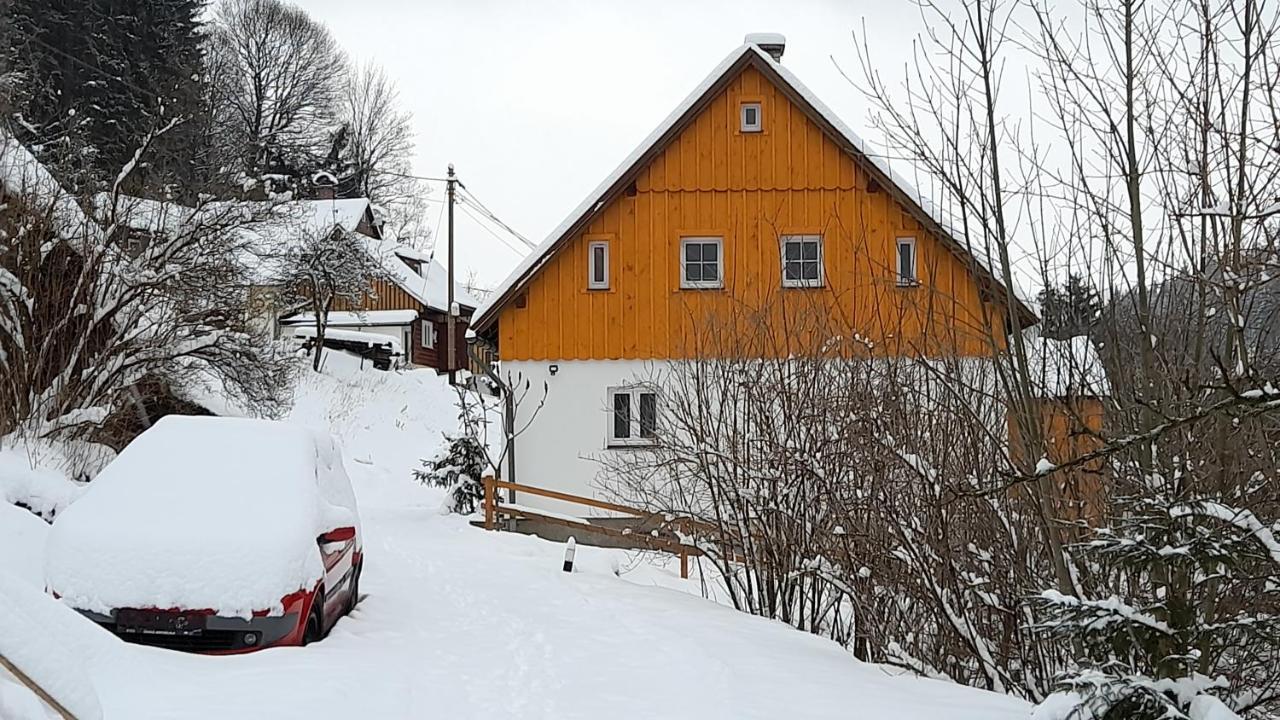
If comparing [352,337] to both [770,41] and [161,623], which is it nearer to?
[770,41]

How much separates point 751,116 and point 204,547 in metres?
13.6

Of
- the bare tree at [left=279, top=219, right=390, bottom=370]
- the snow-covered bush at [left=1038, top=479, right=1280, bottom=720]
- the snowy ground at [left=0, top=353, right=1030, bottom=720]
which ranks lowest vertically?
the snowy ground at [left=0, top=353, right=1030, bottom=720]

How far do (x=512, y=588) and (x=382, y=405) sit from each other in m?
26.7

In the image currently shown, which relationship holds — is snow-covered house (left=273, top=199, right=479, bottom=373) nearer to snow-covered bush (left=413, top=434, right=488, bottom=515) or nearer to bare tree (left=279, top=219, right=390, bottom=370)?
bare tree (left=279, top=219, right=390, bottom=370)

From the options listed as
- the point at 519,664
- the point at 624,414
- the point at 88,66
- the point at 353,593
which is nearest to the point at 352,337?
the point at 88,66

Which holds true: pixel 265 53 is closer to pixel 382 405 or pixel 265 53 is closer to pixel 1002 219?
pixel 382 405

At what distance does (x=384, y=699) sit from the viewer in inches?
289

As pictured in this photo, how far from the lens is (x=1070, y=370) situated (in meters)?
7.13

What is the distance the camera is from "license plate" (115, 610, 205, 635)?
7984mm

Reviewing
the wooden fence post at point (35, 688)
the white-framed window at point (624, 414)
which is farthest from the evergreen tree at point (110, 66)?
Result: the wooden fence post at point (35, 688)

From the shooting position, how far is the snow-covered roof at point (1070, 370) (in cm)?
702

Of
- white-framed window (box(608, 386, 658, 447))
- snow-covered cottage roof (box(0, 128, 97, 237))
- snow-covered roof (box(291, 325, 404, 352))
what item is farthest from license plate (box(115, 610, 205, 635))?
snow-covered roof (box(291, 325, 404, 352))

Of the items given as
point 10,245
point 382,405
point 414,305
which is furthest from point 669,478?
point 414,305

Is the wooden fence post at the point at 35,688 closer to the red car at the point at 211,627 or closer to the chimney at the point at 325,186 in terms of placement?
the red car at the point at 211,627
